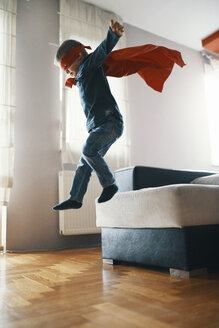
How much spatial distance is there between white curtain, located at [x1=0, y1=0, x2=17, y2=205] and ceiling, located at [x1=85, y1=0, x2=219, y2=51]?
114 cm

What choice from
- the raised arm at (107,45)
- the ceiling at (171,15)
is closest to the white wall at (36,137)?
the ceiling at (171,15)

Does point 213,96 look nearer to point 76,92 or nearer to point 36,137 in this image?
point 76,92

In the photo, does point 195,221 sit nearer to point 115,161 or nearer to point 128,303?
point 128,303

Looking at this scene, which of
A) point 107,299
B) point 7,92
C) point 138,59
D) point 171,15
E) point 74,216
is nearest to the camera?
point 107,299

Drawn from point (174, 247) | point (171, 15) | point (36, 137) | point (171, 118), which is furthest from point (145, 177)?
point (171, 15)

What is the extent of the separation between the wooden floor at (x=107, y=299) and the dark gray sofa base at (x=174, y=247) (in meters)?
0.07

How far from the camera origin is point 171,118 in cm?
456

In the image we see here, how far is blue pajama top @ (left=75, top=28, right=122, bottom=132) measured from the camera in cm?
156

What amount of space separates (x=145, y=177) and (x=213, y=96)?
3.77 metres

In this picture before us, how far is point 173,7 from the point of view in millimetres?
4051

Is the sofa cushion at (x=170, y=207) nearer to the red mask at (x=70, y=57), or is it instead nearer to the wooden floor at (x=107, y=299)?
the wooden floor at (x=107, y=299)

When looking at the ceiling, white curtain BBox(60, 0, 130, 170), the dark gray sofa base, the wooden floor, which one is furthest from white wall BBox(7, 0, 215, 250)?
the dark gray sofa base

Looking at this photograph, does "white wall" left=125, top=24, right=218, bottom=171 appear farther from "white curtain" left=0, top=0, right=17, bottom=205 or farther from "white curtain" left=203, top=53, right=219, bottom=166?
"white curtain" left=0, top=0, right=17, bottom=205

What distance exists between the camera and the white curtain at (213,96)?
5035 mm
